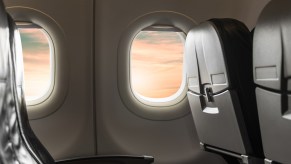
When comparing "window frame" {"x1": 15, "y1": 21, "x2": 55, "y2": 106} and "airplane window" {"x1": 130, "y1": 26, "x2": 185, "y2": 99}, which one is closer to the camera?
"window frame" {"x1": 15, "y1": 21, "x2": 55, "y2": 106}

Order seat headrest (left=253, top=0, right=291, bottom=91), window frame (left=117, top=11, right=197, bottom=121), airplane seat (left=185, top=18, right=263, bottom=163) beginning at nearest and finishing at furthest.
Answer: seat headrest (left=253, top=0, right=291, bottom=91)
airplane seat (left=185, top=18, right=263, bottom=163)
window frame (left=117, top=11, right=197, bottom=121)

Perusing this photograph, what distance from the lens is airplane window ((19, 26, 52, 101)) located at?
3.17 meters

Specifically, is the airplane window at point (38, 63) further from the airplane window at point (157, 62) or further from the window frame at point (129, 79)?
the airplane window at point (157, 62)

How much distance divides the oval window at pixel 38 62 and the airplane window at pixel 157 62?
25.3 inches

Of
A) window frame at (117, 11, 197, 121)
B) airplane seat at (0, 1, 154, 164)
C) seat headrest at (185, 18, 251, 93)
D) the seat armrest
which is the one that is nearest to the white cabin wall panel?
window frame at (117, 11, 197, 121)

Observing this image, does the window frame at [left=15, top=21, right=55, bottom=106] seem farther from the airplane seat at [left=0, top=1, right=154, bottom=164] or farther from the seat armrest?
the airplane seat at [left=0, top=1, right=154, bottom=164]

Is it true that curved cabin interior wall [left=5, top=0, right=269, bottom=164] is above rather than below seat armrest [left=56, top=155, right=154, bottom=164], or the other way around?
above

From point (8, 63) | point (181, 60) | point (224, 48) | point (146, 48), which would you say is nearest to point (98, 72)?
point (146, 48)

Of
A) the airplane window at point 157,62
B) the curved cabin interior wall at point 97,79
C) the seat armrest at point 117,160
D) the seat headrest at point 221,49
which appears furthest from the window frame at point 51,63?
the seat headrest at point 221,49

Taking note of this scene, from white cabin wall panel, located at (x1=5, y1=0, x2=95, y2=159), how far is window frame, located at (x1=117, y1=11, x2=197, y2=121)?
0.24 meters

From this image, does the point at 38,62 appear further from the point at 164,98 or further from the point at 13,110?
the point at 13,110

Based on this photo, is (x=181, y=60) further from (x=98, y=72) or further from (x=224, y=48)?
(x=224, y=48)

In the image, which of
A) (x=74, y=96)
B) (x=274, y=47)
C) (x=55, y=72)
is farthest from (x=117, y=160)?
(x=274, y=47)

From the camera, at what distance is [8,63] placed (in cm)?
162
